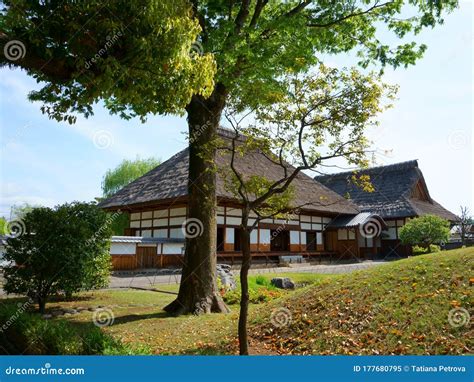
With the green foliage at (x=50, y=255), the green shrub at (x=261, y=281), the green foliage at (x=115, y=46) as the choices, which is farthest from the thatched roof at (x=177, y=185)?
the green foliage at (x=115, y=46)

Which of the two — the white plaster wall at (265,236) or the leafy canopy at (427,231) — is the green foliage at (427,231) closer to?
the leafy canopy at (427,231)

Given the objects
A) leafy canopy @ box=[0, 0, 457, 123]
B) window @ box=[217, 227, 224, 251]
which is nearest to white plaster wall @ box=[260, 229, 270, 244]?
window @ box=[217, 227, 224, 251]

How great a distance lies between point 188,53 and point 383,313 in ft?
16.4

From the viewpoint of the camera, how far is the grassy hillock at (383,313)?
5.58 meters

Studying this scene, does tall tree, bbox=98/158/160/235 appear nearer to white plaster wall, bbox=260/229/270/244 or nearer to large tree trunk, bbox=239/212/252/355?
white plaster wall, bbox=260/229/270/244

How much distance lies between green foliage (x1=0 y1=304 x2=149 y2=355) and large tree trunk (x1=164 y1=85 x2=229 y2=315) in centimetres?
368

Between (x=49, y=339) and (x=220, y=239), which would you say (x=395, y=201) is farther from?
(x=49, y=339)

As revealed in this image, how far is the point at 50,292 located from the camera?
9422 millimetres

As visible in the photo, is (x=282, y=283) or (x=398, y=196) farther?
(x=398, y=196)

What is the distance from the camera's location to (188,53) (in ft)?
16.8

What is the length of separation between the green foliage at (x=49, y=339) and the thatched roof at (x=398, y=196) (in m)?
27.2

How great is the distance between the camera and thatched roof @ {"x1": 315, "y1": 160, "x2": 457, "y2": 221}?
30547mm

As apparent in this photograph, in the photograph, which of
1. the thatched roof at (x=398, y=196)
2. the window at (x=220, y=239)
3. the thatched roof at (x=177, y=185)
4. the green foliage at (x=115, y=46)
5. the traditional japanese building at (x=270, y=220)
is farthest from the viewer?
the thatched roof at (x=398, y=196)

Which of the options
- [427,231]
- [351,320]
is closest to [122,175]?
[427,231]
